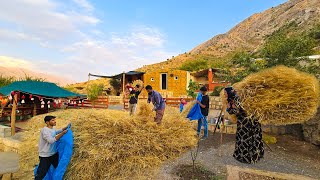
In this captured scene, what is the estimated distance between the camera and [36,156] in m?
6.30

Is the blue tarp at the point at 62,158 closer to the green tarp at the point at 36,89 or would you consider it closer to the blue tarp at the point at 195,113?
the blue tarp at the point at 195,113

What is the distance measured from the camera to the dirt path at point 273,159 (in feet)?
15.3

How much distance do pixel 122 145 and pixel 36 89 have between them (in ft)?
30.1

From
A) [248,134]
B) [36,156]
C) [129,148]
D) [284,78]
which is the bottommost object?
[36,156]

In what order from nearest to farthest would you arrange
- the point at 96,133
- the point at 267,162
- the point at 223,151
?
the point at 267,162, the point at 96,133, the point at 223,151

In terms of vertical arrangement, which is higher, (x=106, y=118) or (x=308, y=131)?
(x=106, y=118)

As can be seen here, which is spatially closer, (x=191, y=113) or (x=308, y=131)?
(x=308, y=131)

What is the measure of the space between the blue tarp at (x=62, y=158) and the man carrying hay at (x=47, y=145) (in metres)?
0.26

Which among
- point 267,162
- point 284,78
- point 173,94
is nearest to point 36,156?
point 267,162

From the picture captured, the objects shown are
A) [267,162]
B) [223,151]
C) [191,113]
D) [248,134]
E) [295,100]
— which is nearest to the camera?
[295,100]

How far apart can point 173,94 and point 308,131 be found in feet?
56.0

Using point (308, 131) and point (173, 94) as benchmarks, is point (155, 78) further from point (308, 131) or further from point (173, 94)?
point (308, 131)

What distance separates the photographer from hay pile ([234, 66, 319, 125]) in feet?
14.5

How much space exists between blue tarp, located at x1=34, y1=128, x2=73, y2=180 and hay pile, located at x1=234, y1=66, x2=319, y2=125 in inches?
150
